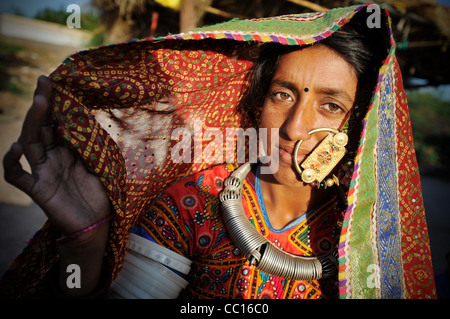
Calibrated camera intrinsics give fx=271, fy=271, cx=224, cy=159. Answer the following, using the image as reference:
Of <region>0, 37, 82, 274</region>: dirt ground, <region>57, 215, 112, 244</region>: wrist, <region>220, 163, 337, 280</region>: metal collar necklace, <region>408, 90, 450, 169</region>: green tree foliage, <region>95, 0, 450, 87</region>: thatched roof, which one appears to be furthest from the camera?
<region>408, 90, 450, 169</region>: green tree foliage

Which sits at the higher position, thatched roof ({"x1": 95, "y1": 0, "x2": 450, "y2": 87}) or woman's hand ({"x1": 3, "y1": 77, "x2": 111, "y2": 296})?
thatched roof ({"x1": 95, "y1": 0, "x2": 450, "y2": 87})

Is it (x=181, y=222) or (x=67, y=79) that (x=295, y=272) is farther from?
(x=67, y=79)

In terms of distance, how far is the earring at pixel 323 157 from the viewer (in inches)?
50.2

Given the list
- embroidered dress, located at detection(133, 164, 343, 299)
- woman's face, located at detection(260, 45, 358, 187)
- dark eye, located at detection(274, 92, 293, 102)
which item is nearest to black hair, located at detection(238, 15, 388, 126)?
woman's face, located at detection(260, 45, 358, 187)

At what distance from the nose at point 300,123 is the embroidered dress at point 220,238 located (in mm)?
463

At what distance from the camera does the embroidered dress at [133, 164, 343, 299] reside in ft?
4.31

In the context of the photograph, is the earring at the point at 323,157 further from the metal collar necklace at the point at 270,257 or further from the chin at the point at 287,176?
the metal collar necklace at the point at 270,257

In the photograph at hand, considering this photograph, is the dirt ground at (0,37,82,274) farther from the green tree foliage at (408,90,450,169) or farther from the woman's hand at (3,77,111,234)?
the green tree foliage at (408,90,450,169)

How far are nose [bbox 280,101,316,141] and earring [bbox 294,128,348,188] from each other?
0.03 metres

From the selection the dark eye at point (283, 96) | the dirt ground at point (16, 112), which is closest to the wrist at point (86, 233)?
the dirt ground at point (16, 112)

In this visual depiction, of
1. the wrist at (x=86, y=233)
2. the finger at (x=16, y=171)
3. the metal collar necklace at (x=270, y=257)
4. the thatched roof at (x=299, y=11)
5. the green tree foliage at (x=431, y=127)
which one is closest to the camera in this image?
the finger at (x=16, y=171)
